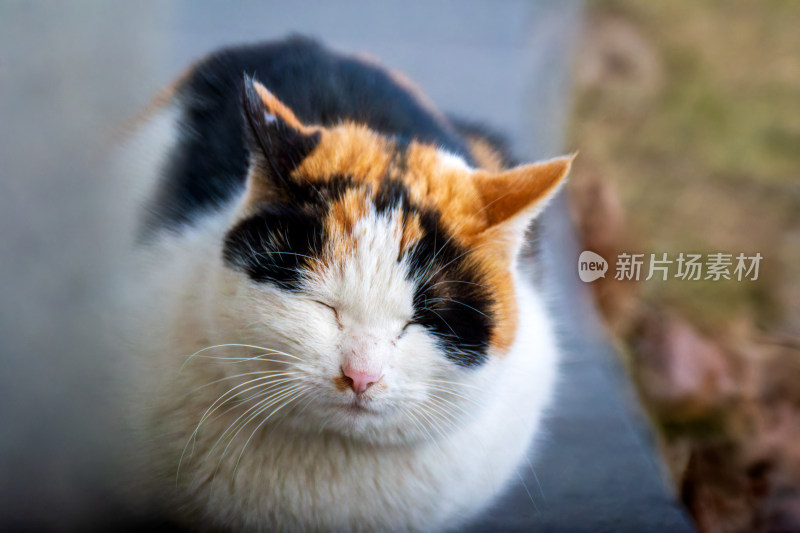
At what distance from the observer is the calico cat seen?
766 mm

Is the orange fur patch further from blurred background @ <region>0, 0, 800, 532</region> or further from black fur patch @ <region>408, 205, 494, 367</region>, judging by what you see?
blurred background @ <region>0, 0, 800, 532</region>

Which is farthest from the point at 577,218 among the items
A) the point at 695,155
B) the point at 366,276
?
the point at 366,276

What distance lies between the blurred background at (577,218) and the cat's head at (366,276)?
0.59ft

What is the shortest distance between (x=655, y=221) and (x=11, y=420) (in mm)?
943

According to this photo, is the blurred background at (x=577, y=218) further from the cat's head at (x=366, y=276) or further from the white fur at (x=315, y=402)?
the cat's head at (x=366, y=276)

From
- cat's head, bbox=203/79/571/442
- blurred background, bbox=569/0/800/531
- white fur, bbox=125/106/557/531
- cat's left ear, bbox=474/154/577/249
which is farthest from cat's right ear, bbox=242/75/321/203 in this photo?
blurred background, bbox=569/0/800/531

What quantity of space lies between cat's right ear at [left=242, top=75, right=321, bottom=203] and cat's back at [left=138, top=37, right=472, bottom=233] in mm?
145

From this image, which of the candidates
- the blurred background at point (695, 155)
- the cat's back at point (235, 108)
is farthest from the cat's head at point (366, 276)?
the blurred background at point (695, 155)

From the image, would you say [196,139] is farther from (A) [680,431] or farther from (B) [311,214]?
(A) [680,431]

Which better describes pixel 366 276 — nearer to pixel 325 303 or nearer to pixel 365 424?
pixel 325 303

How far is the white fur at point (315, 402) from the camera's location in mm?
755

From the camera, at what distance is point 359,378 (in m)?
0.72

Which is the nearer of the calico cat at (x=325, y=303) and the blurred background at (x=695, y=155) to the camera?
the calico cat at (x=325, y=303)

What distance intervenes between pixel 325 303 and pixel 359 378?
0.10m
